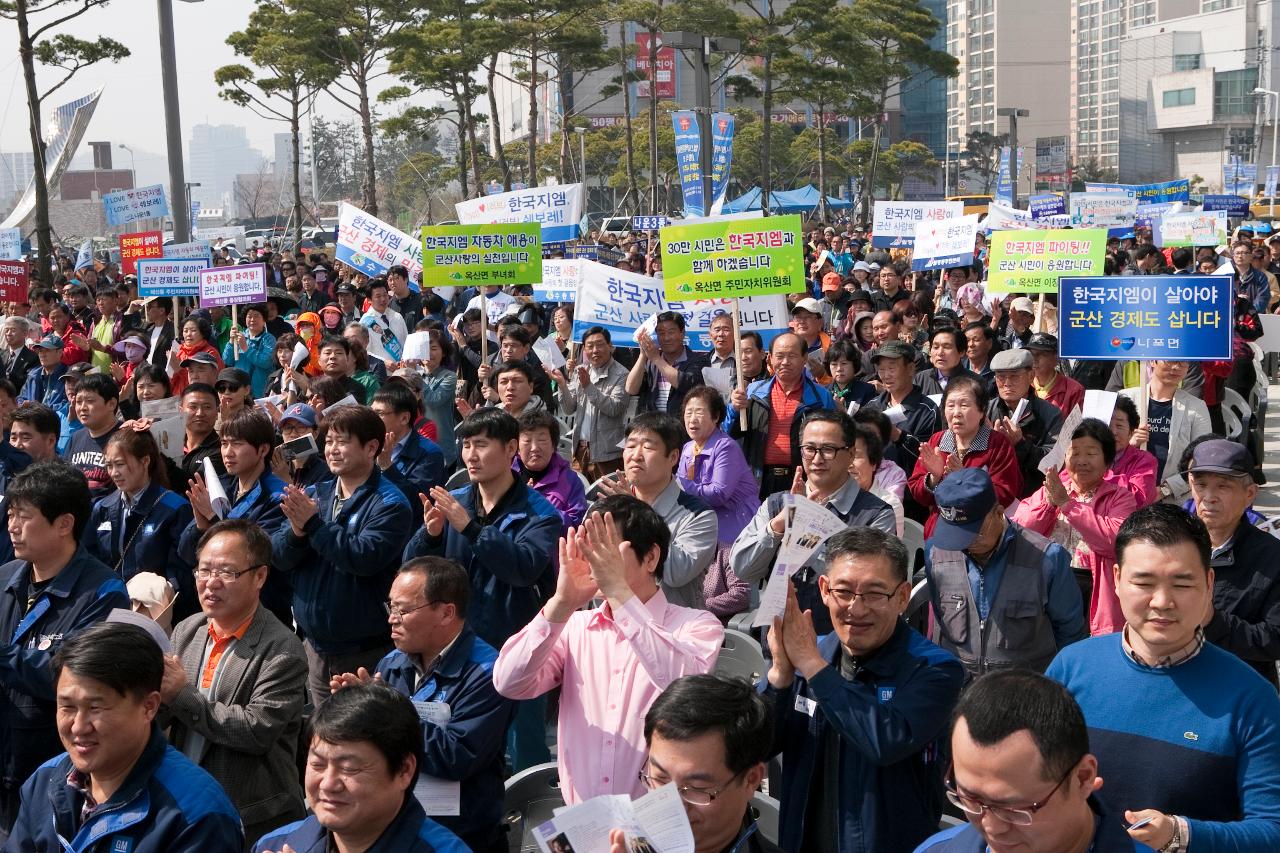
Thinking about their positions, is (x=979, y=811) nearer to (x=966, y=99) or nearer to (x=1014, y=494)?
(x=1014, y=494)

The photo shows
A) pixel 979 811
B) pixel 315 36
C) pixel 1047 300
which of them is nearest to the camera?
pixel 979 811

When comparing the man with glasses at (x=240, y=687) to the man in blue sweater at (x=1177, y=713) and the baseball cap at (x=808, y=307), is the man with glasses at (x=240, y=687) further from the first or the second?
the baseball cap at (x=808, y=307)

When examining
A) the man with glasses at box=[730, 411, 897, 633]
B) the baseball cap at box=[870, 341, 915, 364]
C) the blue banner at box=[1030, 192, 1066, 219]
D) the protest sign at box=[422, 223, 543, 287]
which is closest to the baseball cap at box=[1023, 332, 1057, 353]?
the baseball cap at box=[870, 341, 915, 364]

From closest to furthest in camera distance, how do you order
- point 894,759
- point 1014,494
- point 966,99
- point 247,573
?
point 894,759, point 247,573, point 1014,494, point 966,99

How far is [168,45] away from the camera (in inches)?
559

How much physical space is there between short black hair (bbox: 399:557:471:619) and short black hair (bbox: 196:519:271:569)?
545mm

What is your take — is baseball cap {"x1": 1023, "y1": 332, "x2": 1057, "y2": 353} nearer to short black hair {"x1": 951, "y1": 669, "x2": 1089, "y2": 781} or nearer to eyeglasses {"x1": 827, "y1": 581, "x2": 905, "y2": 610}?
eyeglasses {"x1": 827, "y1": 581, "x2": 905, "y2": 610}

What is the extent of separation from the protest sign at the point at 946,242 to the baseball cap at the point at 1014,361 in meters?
5.99

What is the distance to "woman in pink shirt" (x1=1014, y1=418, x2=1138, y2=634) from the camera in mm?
5246

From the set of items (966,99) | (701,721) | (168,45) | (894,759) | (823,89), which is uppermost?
(966,99)

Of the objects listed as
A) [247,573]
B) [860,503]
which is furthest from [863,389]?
[247,573]

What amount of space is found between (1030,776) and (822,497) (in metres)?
2.89

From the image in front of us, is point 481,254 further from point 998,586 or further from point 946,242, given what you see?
point 998,586

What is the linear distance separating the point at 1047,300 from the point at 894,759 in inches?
384
